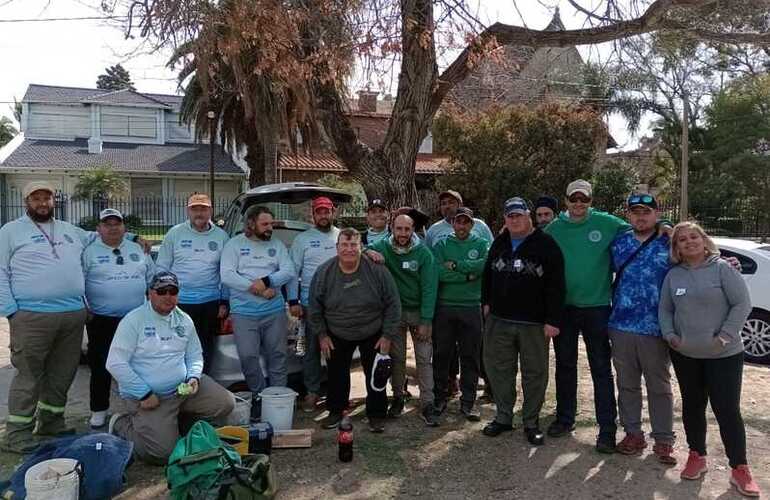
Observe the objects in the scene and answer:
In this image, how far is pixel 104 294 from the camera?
527cm

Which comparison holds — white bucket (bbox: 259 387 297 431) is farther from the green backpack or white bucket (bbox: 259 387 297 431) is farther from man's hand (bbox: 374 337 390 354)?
the green backpack

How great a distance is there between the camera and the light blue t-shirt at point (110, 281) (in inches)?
207

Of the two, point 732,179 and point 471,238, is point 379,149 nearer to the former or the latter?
point 471,238

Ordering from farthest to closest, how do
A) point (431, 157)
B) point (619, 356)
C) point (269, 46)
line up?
point (431, 157) < point (269, 46) < point (619, 356)

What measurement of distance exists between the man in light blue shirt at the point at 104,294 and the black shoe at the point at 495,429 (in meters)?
3.00

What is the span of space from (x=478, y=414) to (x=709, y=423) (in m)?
1.98

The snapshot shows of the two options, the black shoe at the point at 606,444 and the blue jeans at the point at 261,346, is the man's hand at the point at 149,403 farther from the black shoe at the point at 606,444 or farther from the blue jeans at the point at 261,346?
the black shoe at the point at 606,444

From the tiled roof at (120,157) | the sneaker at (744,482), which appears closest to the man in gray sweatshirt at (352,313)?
the sneaker at (744,482)

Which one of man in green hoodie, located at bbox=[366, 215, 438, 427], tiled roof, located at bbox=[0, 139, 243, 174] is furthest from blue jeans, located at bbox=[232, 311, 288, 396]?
tiled roof, located at bbox=[0, 139, 243, 174]

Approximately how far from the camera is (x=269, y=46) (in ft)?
24.7

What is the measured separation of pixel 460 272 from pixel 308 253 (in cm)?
137

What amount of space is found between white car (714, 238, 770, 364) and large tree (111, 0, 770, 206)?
8.60ft

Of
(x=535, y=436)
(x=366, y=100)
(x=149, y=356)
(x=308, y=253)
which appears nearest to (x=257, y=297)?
(x=308, y=253)

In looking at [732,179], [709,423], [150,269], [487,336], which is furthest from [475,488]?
[732,179]
